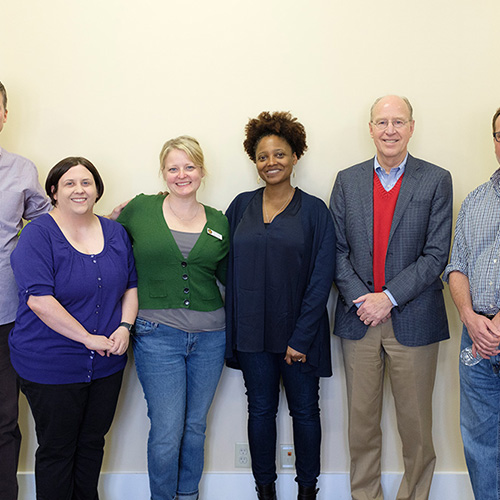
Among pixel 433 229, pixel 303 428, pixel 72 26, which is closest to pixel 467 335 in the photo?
pixel 433 229

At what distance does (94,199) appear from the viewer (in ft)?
7.03

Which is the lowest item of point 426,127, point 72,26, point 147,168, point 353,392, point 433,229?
point 353,392

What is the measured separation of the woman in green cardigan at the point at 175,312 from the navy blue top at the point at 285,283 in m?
0.13

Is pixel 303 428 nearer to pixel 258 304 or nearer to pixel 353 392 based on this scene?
pixel 353 392

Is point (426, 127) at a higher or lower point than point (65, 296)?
higher

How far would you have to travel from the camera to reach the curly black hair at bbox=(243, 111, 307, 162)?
2.40m

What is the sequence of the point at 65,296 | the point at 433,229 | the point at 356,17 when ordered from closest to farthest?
1. the point at 65,296
2. the point at 433,229
3. the point at 356,17

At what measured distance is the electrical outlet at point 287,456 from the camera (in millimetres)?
2678

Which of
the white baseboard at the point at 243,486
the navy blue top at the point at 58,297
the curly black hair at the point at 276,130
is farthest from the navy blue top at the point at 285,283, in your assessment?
the white baseboard at the point at 243,486

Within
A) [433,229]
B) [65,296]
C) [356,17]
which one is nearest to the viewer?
[65,296]

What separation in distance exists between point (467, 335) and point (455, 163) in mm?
967

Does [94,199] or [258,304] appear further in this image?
[258,304]

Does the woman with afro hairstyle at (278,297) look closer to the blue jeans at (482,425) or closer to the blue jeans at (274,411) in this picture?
the blue jeans at (274,411)

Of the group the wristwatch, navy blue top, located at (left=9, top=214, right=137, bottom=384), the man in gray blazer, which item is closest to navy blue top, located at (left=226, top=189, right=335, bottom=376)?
the man in gray blazer
